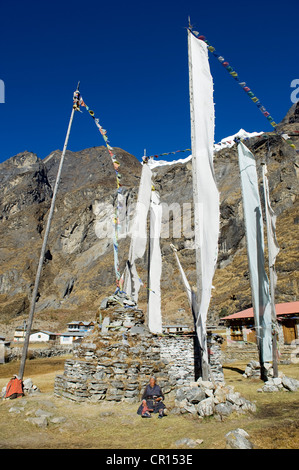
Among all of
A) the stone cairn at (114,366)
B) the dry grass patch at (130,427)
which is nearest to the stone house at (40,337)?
the stone cairn at (114,366)

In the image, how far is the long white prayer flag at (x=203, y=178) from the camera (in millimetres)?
9531

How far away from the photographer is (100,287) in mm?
75062

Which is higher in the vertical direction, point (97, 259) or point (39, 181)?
point (39, 181)

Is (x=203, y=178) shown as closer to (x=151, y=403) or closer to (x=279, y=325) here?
(x=151, y=403)

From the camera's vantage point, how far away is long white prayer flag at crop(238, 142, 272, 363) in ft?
39.1

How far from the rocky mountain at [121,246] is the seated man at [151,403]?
2715 centimetres

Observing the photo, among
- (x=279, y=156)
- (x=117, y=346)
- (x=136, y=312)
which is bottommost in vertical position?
(x=117, y=346)

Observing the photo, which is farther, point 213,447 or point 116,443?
point 116,443

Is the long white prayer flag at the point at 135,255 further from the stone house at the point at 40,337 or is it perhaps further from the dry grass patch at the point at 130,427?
the stone house at the point at 40,337

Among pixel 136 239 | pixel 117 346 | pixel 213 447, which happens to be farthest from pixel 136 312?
pixel 213 447

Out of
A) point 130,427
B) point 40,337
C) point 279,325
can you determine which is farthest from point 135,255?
point 40,337

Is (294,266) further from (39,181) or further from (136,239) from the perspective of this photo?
(39,181)
